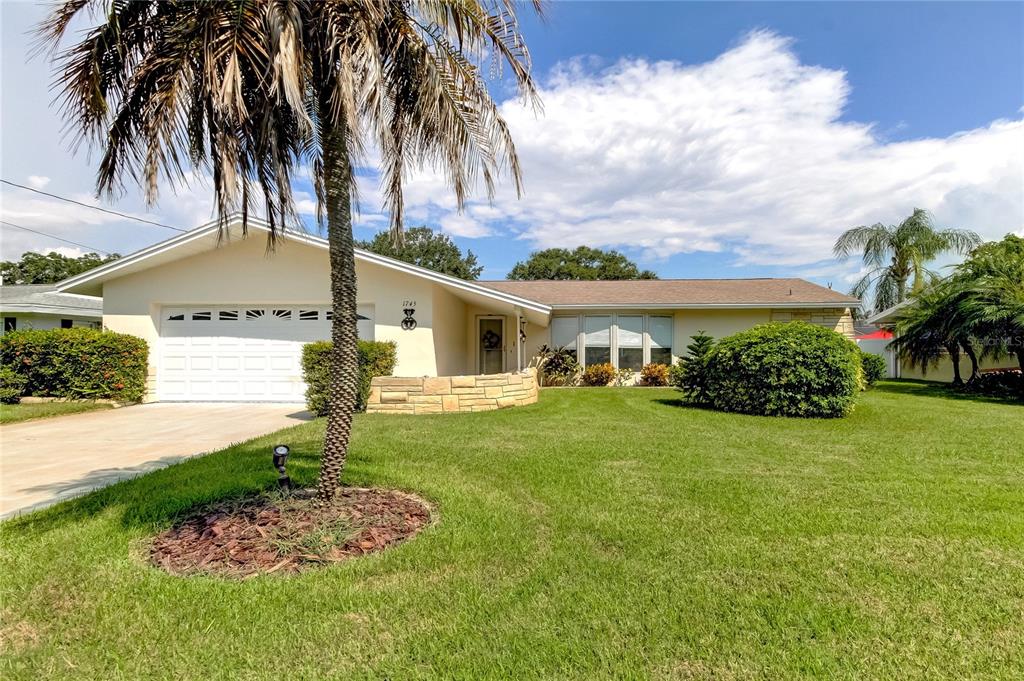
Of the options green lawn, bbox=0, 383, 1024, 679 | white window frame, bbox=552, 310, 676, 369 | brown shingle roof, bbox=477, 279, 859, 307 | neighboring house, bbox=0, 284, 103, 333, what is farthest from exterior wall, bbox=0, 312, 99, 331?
green lawn, bbox=0, 383, 1024, 679

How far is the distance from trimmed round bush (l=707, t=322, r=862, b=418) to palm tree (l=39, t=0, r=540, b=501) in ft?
24.7

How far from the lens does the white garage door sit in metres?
12.5

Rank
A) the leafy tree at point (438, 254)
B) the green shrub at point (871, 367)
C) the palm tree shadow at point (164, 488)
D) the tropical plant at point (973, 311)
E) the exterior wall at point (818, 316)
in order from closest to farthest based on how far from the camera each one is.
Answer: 1. the palm tree shadow at point (164, 488)
2. the tropical plant at point (973, 311)
3. the green shrub at point (871, 367)
4. the exterior wall at point (818, 316)
5. the leafy tree at point (438, 254)

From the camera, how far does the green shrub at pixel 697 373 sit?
11.1 m

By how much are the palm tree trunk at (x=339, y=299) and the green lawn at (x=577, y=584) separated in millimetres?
1122

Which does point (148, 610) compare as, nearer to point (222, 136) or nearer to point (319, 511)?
point (319, 511)

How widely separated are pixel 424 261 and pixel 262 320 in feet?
118

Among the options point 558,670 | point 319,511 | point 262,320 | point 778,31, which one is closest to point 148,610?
point 319,511

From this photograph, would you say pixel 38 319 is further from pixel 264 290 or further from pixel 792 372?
pixel 792 372

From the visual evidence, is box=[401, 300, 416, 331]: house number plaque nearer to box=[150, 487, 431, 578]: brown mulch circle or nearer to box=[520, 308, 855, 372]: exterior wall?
box=[520, 308, 855, 372]: exterior wall

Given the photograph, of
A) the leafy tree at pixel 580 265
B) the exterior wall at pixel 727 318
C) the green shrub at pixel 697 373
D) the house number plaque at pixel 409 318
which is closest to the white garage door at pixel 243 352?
the house number plaque at pixel 409 318

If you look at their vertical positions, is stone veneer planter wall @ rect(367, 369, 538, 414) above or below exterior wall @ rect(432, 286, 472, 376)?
below

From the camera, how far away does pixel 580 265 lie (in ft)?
153

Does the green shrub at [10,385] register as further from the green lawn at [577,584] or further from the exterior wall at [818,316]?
the exterior wall at [818,316]
